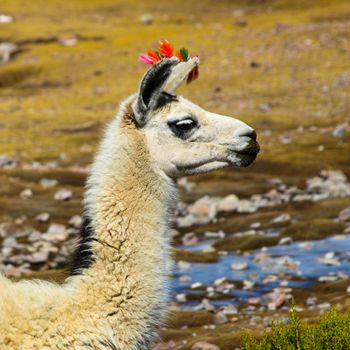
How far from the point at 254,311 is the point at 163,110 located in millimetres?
9862

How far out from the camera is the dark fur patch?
9.13m

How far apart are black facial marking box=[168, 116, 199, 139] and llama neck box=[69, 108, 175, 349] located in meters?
0.30

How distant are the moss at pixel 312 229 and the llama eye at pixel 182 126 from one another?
49.3 feet

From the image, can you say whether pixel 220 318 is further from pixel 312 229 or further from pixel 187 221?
pixel 187 221

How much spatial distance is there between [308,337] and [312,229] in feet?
46.3

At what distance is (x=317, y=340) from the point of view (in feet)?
36.1

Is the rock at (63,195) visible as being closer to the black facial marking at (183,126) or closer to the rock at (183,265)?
the rock at (183,265)

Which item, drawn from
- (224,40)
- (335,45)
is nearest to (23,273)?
(335,45)

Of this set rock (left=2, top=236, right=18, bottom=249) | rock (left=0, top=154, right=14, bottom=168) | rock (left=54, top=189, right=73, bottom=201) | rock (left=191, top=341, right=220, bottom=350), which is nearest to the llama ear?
rock (left=191, top=341, right=220, bottom=350)

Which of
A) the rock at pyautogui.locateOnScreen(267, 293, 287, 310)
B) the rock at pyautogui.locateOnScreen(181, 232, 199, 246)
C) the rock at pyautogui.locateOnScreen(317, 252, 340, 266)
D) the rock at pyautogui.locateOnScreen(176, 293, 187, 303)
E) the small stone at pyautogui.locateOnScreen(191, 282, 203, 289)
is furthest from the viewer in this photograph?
the rock at pyautogui.locateOnScreen(181, 232, 199, 246)

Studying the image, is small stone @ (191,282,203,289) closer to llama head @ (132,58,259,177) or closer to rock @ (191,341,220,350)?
rock @ (191,341,220,350)

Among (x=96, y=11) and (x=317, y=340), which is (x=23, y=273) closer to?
(x=317, y=340)

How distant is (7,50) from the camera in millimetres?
72750

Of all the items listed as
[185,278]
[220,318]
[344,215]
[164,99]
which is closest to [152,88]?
[164,99]
